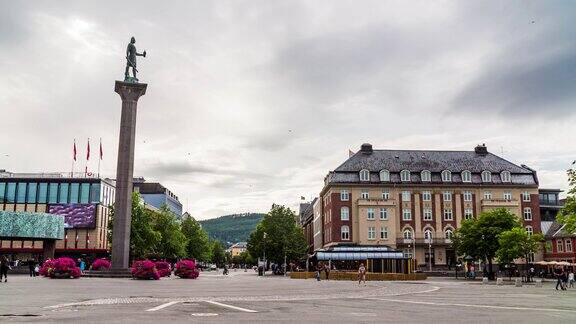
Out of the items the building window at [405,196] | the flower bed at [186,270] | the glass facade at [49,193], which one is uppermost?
the glass facade at [49,193]

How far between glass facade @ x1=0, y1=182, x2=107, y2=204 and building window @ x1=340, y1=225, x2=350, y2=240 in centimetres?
4772

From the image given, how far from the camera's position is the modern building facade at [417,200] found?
304 ft

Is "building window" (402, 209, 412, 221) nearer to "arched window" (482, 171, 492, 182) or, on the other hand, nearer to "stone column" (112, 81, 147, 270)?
"arched window" (482, 171, 492, 182)

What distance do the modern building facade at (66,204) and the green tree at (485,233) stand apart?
66.2 meters

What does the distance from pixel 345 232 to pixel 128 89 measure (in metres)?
49.1

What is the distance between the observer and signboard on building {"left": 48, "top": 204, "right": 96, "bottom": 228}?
107 m

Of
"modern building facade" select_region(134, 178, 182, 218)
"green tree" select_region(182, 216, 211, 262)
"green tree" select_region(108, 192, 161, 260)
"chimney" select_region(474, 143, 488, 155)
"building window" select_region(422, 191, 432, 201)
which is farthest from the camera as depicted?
"modern building facade" select_region(134, 178, 182, 218)

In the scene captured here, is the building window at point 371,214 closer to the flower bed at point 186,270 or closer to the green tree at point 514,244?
the green tree at point 514,244

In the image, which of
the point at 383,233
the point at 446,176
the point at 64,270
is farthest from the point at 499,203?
the point at 64,270

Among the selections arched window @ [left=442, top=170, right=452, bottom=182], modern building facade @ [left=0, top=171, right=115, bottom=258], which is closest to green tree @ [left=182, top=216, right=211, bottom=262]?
modern building facade @ [left=0, top=171, right=115, bottom=258]

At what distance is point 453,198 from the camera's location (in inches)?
3782

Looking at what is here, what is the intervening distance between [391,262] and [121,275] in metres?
37.9

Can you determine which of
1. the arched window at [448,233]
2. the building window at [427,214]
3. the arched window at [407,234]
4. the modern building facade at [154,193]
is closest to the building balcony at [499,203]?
the arched window at [448,233]

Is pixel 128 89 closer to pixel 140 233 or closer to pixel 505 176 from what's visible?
pixel 140 233
